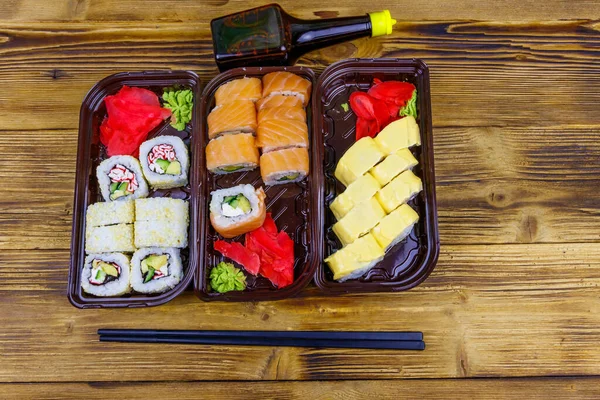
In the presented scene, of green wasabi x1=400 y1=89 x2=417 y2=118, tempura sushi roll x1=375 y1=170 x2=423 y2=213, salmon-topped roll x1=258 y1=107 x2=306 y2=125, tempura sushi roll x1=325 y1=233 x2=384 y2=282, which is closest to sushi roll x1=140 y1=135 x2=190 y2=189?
salmon-topped roll x1=258 y1=107 x2=306 y2=125

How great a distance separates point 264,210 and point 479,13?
133 cm

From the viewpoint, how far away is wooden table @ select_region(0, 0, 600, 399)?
2006 millimetres

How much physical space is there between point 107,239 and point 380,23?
1.38 m

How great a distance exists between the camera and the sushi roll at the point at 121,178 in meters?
2.05

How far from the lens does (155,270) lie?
1944 mm

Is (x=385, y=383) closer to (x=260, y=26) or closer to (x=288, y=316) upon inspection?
(x=288, y=316)

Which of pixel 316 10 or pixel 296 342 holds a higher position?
pixel 316 10

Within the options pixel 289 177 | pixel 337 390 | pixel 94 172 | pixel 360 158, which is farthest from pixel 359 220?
pixel 94 172

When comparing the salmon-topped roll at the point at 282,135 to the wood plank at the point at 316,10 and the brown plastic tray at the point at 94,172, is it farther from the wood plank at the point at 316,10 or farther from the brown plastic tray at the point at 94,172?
the wood plank at the point at 316,10

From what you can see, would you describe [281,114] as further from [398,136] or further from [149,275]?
[149,275]

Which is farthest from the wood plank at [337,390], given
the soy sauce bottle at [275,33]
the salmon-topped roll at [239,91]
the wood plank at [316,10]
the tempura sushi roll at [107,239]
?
the wood plank at [316,10]

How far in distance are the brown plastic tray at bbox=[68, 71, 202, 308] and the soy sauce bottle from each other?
0.20 metres

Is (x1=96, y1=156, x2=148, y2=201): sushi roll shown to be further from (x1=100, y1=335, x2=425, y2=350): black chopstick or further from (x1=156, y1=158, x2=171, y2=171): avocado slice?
(x1=100, y1=335, x2=425, y2=350): black chopstick

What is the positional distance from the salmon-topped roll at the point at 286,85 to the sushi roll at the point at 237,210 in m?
0.40
